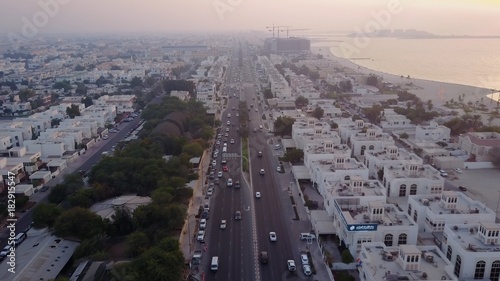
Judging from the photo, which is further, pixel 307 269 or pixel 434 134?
pixel 434 134

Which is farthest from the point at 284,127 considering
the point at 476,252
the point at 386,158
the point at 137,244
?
the point at 476,252

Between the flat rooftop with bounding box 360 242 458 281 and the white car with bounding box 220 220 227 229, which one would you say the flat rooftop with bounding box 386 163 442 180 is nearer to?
the flat rooftop with bounding box 360 242 458 281

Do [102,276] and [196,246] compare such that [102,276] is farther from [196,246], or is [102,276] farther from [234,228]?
[234,228]

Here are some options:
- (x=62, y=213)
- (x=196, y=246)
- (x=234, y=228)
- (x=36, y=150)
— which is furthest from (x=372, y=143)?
(x=36, y=150)

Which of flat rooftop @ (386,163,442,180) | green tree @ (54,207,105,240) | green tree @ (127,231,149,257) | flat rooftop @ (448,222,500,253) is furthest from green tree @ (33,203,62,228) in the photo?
flat rooftop @ (386,163,442,180)

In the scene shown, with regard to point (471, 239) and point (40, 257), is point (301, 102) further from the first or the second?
point (40, 257)

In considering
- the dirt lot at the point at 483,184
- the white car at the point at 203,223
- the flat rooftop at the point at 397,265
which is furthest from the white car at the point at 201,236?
the dirt lot at the point at 483,184
